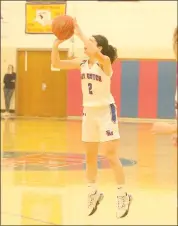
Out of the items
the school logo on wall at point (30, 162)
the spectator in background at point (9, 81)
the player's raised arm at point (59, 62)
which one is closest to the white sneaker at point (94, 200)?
the player's raised arm at point (59, 62)

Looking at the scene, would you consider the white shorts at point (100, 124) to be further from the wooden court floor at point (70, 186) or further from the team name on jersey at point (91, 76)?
the wooden court floor at point (70, 186)

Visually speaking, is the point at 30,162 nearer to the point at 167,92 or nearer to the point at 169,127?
the point at 167,92

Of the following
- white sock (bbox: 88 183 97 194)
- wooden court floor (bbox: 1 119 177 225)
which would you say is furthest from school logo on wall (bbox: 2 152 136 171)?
white sock (bbox: 88 183 97 194)

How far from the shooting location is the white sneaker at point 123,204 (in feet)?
3.02

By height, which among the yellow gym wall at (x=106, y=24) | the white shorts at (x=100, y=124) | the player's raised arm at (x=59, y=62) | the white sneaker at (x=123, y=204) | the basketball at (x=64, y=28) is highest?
the yellow gym wall at (x=106, y=24)

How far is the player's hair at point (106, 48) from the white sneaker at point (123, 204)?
0.76 feet

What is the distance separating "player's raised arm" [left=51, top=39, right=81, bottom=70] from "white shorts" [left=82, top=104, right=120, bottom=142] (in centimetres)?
8

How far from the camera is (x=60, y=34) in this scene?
0.85m

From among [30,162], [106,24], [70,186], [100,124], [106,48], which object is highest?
[106,24]

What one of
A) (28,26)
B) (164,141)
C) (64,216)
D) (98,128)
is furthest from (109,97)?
(164,141)

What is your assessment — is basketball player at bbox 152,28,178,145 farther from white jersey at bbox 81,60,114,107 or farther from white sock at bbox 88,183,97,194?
white sock at bbox 88,183,97,194

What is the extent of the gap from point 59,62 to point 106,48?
3.1 inches

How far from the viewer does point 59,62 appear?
3.02ft

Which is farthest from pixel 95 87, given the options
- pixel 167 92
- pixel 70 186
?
pixel 70 186
